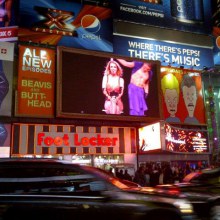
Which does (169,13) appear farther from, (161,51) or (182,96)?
(182,96)

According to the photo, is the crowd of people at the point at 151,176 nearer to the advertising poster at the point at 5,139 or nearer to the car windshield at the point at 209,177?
the advertising poster at the point at 5,139

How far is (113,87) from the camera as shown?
757 inches

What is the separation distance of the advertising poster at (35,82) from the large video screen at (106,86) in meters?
0.66

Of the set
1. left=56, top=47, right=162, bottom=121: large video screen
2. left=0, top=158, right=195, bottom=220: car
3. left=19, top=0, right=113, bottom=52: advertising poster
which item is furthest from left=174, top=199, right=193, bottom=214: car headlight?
left=19, top=0, right=113, bottom=52: advertising poster

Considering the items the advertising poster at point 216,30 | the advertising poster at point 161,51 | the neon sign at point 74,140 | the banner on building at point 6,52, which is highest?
the advertising poster at point 216,30

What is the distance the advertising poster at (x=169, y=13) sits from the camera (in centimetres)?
2698

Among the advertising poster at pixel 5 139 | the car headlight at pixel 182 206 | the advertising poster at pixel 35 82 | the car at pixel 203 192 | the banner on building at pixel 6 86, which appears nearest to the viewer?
the car headlight at pixel 182 206

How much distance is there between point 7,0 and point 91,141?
1133 cm

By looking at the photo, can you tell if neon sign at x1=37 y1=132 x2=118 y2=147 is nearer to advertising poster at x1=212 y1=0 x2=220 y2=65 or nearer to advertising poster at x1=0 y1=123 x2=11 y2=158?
advertising poster at x1=0 y1=123 x2=11 y2=158

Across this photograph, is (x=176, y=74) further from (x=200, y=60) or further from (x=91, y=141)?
(x=91, y=141)

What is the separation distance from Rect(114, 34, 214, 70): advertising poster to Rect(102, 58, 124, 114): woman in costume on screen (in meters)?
5.88

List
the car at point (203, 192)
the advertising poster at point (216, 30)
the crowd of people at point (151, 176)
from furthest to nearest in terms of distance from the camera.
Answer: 1. the advertising poster at point (216, 30)
2. the crowd of people at point (151, 176)
3. the car at point (203, 192)

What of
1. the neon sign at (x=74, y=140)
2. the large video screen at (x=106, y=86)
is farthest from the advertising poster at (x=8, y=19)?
the neon sign at (x=74, y=140)

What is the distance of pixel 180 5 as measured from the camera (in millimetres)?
29688
